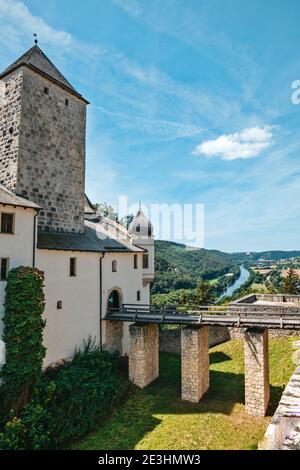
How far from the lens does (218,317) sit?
18.9 metres

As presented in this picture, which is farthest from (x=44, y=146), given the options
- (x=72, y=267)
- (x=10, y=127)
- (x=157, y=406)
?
(x=157, y=406)

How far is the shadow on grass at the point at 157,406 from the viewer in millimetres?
14781

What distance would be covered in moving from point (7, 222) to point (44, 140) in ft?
25.5

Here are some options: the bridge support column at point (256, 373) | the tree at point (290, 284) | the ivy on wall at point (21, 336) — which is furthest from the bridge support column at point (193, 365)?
the tree at point (290, 284)

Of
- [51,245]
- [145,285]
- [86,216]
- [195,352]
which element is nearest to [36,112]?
[51,245]

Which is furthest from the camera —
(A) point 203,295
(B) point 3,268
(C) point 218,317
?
(A) point 203,295

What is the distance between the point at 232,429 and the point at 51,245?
13.2 metres

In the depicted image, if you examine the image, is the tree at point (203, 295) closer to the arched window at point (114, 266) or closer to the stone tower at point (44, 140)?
the arched window at point (114, 266)

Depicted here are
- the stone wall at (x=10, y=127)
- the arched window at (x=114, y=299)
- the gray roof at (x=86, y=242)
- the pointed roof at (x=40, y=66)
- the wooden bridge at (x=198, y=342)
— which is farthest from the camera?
the arched window at (x=114, y=299)

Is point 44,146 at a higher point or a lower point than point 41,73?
Answer: lower

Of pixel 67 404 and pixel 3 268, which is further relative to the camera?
pixel 67 404

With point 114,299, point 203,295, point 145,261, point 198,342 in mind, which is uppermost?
point 145,261

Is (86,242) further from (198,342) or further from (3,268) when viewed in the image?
(198,342)

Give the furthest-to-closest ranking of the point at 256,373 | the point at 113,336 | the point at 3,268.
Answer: the point at 113,336
the point at 256,373
the point at 3,268
